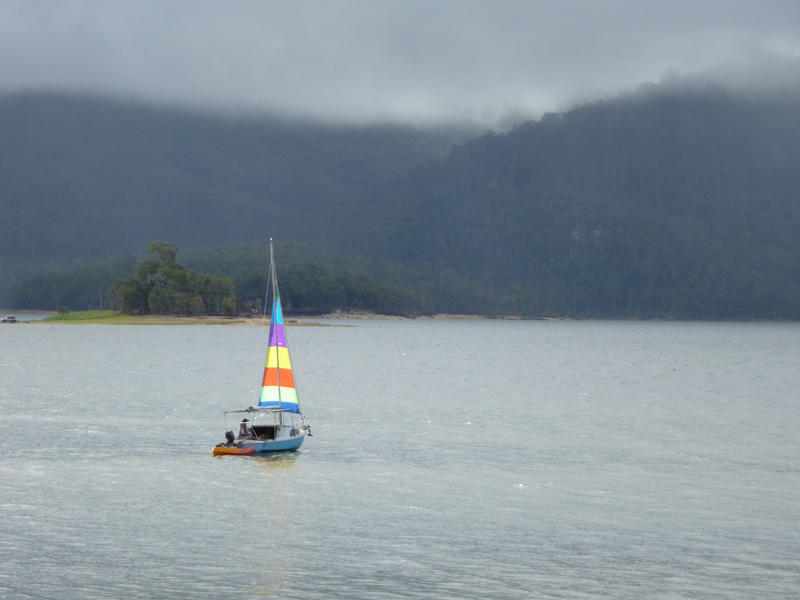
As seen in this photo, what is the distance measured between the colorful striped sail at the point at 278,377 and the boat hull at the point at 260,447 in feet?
10.1

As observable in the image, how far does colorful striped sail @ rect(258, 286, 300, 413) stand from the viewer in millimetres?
83188

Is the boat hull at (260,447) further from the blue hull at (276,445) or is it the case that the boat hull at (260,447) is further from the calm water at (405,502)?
the calm water at (405,502)

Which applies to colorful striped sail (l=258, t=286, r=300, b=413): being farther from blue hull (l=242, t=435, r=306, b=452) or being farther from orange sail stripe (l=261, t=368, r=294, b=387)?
blue hull (l=242, t=435, r=306, b=452)

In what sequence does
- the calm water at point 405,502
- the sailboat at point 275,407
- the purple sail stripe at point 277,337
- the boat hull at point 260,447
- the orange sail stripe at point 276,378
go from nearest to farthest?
1. the calm water at point 405,502
2. the boat hull at point 260,447
3. the sailboat at point 275,407
4. the orange sail stripe at point 276,378
5. the purple sail stripe at point 277,337

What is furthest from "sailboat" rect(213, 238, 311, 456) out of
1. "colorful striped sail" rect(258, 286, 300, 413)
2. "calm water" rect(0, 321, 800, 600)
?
"calm water" rect(0, 321, 800, 600)

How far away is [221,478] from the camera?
229 feet

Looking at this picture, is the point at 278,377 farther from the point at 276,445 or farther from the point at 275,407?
the point at 276,445

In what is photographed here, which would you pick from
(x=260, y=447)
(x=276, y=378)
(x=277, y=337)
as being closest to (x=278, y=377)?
(x=276, y=378)

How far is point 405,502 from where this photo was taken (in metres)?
62.8

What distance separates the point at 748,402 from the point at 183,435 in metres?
69.4

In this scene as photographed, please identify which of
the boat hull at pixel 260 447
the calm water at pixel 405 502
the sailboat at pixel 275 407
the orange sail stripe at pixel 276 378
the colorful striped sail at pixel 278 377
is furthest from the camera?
the orange sail stripe at pixel 276 378

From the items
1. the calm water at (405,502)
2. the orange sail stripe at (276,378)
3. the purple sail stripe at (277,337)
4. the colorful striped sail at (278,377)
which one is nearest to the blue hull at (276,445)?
the calm water at (405,502)

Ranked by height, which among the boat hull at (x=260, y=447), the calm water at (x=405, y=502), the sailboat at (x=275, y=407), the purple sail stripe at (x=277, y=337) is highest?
the purple sail stripe at (x=277, y=337)

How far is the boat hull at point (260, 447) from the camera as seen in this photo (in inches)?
3115
